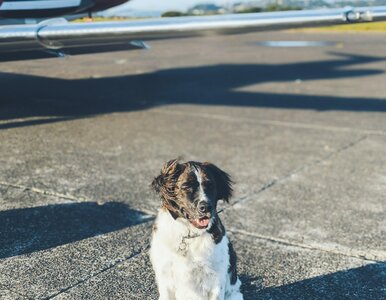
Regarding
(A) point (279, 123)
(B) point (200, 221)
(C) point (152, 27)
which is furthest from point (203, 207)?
(A) point (279, 123)

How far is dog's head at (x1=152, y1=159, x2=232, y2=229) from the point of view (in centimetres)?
341

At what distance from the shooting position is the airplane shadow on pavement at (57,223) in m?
5.31

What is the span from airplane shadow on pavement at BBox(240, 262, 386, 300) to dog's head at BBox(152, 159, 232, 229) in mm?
1133

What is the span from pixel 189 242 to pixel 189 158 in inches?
194

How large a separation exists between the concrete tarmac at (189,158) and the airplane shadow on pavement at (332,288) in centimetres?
2

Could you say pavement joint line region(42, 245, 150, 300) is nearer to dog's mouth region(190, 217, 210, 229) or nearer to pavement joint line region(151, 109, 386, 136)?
dog's mouth region(190, 217, 210, 229)

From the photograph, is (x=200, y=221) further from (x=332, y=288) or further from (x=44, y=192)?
(x=44, y=192)

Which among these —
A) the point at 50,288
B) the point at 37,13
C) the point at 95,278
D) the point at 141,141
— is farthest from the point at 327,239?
the point at 37,13

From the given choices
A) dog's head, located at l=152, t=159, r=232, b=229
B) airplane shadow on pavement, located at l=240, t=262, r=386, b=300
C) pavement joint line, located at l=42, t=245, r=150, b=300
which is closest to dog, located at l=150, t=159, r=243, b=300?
dog's head, located at l=152, t=159, r=232, b=229

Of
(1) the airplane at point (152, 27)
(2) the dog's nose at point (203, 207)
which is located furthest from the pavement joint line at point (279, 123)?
(2) the dog's nose at point (203, 207)

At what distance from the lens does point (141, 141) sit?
9516 mm

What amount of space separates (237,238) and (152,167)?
8.97ft

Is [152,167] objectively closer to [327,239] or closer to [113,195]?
[113,195]

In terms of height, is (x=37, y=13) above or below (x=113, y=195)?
above
